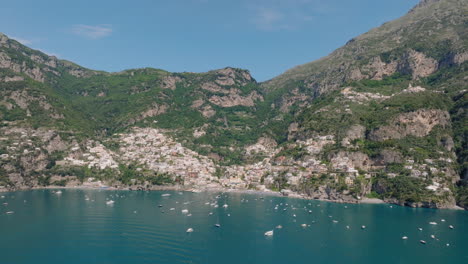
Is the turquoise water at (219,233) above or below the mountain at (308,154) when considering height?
below

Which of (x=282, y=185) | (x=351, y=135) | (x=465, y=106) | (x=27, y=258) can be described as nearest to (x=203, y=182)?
(x=282, y=185)

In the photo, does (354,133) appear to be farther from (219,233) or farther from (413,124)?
(219,233)

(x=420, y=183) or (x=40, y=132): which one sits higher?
(x=40, y=132)

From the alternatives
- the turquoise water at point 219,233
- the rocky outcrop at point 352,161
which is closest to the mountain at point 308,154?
the rocky outcrop at point 352,161

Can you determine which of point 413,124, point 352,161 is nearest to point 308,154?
point 352,161

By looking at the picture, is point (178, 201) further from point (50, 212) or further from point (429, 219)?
point (429, 219)

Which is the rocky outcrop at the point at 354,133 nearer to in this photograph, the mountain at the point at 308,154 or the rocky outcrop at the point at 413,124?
the mountain at the point at 308,154
